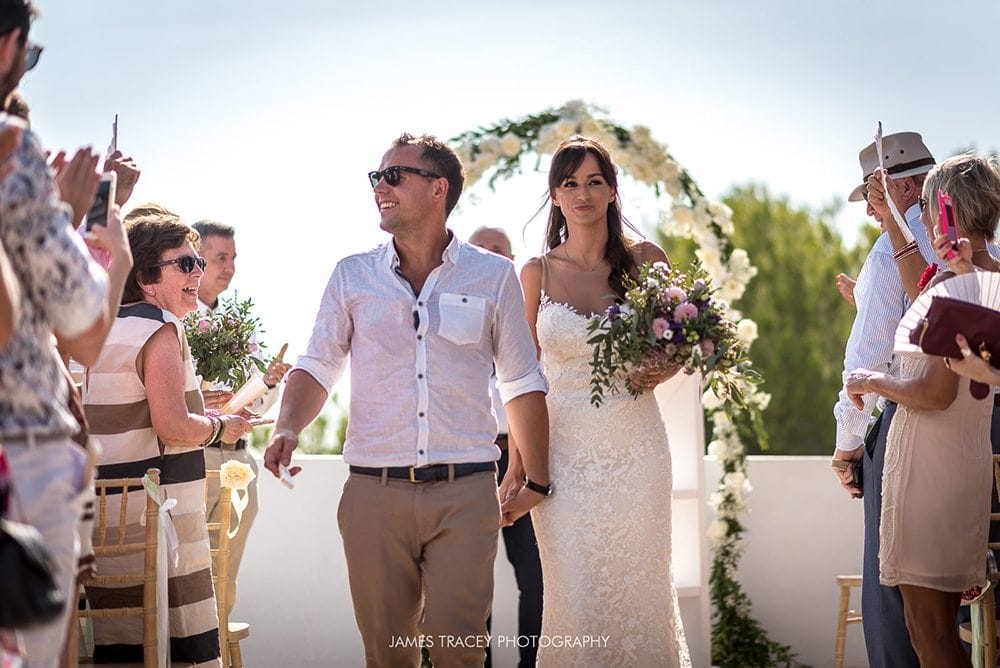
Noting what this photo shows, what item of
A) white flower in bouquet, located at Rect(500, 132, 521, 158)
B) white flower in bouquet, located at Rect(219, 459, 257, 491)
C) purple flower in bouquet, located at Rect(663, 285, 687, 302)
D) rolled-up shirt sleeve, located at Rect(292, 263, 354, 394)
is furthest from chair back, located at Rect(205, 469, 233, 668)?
white flower in bouquet, located at Rect(500, 132, 521, 158)

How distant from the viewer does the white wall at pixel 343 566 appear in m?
7.30

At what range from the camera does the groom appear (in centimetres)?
420

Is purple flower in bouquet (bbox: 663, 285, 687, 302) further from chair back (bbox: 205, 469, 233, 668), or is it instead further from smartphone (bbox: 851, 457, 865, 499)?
chair back (bbox: 205, 469, 233, 668)

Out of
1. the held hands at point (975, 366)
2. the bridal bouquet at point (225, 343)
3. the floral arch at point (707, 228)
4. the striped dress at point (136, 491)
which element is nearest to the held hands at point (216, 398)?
the bridal bouquet at point (225, 343)

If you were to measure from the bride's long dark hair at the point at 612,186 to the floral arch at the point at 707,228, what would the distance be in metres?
1.92

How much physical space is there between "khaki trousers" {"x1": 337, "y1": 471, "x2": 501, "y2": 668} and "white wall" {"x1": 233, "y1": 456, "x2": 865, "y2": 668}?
3.10 meters

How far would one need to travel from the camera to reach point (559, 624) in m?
4.90

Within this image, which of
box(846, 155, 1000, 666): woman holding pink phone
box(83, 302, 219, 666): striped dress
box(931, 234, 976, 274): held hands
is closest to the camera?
box(931, 234, 976, 274): held hands

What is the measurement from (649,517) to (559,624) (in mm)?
552

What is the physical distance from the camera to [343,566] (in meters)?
7.38

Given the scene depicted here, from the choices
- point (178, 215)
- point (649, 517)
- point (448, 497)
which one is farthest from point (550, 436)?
point (178, 215)

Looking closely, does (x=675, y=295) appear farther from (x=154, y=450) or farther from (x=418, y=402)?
(x=154, y=450)

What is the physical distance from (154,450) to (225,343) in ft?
4.90

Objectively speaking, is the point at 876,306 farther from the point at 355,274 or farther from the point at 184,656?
the point at 184,656
